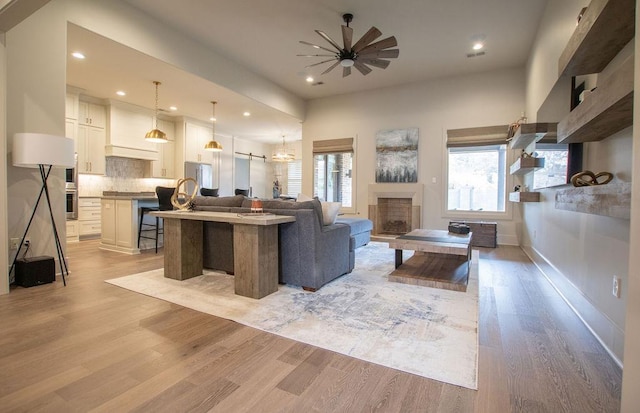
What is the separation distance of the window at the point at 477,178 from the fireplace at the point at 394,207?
687 mm

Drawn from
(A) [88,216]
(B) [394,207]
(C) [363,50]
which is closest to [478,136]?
(B) [394,207]

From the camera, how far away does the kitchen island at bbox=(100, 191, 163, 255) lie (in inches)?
187

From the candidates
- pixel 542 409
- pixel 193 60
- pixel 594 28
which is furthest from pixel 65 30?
pixel 542 409

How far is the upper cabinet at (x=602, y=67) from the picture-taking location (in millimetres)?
1322

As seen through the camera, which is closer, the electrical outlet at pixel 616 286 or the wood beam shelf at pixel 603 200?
the wood beam shelf at pixel 603 200

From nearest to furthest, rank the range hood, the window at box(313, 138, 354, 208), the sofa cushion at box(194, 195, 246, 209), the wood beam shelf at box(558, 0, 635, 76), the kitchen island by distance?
the wood beam shelf at box(558, 0, 635, 76), the sofa cushion at box(194, 195, 246, 209), the kitchen island, the range hood, the window at box(313, 138, 354, 208)

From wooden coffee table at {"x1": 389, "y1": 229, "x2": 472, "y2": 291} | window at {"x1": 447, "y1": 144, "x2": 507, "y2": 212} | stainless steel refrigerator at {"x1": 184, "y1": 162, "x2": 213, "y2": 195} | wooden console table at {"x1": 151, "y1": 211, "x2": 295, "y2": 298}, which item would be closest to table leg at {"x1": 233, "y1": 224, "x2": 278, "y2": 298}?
wooden console table at {"x1": 151, "y1": 211, "x2": 295, "y2": 298}

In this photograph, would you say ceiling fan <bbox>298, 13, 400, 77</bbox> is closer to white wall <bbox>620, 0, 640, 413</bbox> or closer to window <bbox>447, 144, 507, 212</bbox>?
window <bbox>447, 144, 507, 212</bbox>

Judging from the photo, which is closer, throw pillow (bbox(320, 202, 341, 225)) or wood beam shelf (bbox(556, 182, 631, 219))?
wood beam shelf (bbox(556, 182, 631, 219))

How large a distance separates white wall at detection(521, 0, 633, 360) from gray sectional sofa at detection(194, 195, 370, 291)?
6.75 feet

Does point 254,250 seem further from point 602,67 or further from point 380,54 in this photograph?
point 380,54

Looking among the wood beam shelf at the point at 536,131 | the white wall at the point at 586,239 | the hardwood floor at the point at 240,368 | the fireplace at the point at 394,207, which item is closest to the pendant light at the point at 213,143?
the fireplace at the point at 394,207

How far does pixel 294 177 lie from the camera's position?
1135 cm

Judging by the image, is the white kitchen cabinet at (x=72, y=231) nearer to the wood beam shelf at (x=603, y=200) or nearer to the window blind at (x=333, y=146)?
the window blind at (x=333, y=146)
